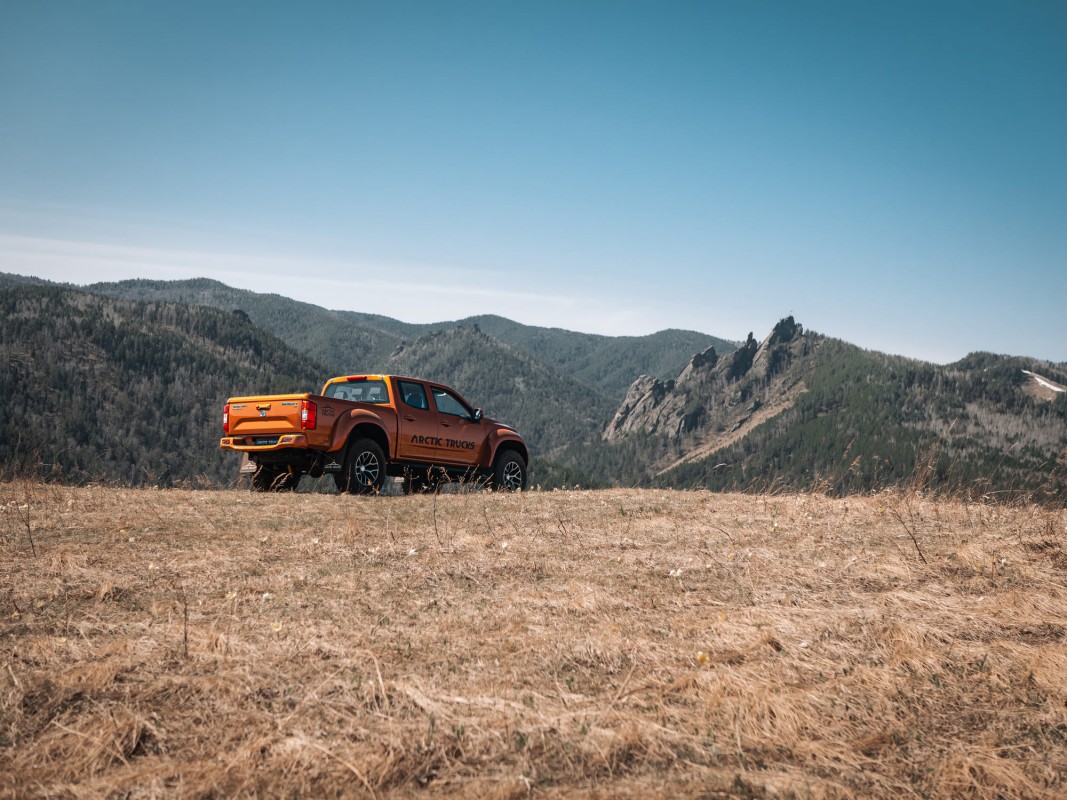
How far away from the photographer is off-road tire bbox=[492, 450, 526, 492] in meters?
14.9

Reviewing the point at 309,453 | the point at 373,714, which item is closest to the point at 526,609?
the point at 373,714

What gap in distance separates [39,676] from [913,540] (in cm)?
763

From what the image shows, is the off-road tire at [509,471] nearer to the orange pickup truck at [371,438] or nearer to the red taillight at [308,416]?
the orange pickup truck at [371,438]

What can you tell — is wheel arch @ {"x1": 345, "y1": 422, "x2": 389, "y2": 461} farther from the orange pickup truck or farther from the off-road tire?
the off-road tire

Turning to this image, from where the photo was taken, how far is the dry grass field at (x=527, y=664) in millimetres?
3025

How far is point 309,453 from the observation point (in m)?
12.0

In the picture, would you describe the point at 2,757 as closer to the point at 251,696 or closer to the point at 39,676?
the point at 39,676

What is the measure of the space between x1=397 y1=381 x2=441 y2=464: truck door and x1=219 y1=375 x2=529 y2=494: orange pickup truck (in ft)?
0.06

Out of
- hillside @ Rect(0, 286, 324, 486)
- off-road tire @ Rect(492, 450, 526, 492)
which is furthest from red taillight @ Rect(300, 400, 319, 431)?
hillside @ Rect(0, 286, 324, 486)

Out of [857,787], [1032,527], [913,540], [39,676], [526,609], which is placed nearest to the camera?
[857,787]

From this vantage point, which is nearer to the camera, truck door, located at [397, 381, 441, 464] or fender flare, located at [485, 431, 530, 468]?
truck door, located at [397, 381, 441, 464]

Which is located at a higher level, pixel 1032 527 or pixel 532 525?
pixel 1032 527

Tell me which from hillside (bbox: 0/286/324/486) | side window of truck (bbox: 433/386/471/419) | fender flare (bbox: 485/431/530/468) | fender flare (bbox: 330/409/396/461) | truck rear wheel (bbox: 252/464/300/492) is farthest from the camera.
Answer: hillside (bbox: 0/286/324/486)

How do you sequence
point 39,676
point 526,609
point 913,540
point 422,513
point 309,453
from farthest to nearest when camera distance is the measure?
point 309,453 → point 422,513 → point 913,540 → point 526,609 → point 39,676
